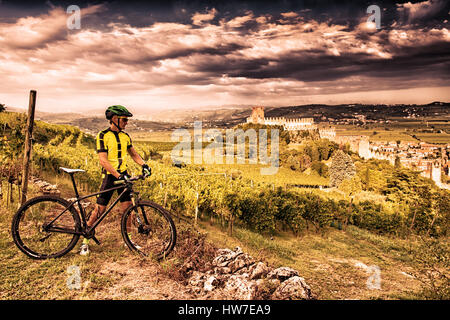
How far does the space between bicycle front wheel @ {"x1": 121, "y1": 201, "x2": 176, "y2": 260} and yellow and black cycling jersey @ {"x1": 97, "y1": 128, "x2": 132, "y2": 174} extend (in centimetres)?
87

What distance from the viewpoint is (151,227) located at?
5.39 m

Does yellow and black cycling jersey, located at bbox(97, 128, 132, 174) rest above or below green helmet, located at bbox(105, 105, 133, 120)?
below

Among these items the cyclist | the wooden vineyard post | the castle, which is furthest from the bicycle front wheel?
the castle

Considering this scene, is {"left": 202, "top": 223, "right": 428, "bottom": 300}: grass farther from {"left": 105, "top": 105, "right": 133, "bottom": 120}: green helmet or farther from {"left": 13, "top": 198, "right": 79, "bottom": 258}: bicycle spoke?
{"left": 105, "top": 105, "right": 133, "bottom": 120}: green helmet

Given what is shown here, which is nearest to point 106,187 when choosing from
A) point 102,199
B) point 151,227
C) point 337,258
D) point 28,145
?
point 102,199

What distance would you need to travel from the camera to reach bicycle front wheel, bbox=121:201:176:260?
15.6 feet

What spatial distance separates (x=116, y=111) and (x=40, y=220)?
121 inches

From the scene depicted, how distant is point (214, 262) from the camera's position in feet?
17.3

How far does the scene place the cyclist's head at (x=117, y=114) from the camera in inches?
191

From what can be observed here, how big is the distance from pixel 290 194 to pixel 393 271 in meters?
9.82

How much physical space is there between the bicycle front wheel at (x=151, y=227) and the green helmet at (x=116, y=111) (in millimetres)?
1607

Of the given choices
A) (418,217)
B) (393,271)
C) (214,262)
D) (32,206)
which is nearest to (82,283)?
(32,206)

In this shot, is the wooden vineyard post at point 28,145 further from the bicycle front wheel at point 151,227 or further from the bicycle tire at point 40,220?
the bicycle front wheel at point 151,227
